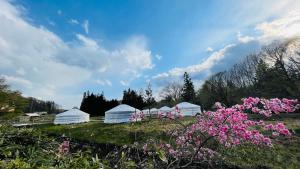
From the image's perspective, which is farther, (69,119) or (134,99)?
(134,99)

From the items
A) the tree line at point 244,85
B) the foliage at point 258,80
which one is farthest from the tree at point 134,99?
the foliage at point 258,80

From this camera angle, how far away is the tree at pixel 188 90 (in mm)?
40156

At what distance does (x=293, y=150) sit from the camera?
28.1 feet

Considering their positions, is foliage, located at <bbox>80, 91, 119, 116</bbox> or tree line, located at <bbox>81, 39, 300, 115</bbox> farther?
foliage, located at <bbox>80, 91, 119, 116</bbox>

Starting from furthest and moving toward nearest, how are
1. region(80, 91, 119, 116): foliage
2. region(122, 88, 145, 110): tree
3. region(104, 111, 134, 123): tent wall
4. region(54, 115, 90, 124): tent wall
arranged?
region(80, 91, 119, 116): foliage, region(122, 88, 145, 110): tree, region(54, 115, 90, 124): tent wall, region(104, 111, 134, 123): tent wall

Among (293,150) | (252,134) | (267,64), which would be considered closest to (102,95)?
(267,64)

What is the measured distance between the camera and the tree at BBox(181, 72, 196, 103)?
40.2 meters

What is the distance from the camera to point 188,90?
4088cm

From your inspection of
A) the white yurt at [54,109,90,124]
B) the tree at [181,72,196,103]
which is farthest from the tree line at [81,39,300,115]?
the white yurt at [54,109,90,124]

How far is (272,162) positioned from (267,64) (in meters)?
21.0

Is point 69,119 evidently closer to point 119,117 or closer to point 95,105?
point 119,117

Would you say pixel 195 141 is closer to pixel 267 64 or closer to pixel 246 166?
pixel 246 166

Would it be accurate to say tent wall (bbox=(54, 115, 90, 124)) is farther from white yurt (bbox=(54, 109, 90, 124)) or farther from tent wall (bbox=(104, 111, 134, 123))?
tent wall (bbox=(104, 111, 134, 123))

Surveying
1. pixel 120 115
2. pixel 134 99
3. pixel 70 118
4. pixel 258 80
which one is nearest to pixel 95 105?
pixel 134 99
